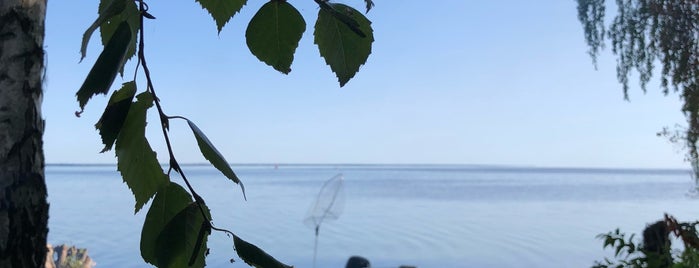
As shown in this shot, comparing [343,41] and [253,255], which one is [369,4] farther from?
[253,255]

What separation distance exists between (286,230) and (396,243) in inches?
175

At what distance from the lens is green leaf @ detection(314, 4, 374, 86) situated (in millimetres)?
343

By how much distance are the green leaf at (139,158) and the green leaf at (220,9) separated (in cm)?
7

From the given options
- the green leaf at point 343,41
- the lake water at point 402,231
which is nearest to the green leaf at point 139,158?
the green leaf at point 343,41

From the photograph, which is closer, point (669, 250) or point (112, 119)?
point (112, 119)

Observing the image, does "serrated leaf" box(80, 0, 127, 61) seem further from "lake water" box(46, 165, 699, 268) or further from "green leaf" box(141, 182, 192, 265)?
"lake water" box(46, 165, 699, 268)

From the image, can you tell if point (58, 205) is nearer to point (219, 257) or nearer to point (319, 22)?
point (219, 257)

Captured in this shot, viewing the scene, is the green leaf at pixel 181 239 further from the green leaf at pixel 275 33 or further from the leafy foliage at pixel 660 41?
the leafy foliage at pixel 660 41

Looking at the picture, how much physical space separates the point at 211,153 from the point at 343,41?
0.10 m

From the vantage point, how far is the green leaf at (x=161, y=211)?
324 mm

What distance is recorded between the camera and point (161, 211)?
33 centimetres

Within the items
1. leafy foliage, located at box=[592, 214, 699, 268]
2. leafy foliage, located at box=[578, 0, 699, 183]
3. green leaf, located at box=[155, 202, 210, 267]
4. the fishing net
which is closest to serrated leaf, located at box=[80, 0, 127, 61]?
green leaf, located at box=[155, 202, 210, 267]

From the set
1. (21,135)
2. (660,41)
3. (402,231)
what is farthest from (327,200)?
(21,135)

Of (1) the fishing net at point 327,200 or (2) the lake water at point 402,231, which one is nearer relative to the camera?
(1) the fishing net at point 327,200
